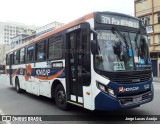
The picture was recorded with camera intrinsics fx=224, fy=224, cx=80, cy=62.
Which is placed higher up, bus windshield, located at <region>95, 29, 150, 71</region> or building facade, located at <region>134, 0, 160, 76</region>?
building facade, located at <region>134, 0, 160, 76</region>

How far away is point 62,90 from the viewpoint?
26.5ft

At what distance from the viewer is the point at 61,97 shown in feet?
26.6

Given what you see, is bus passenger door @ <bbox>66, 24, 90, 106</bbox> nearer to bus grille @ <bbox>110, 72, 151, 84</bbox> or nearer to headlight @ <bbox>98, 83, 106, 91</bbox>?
headlight @ <bbox>98, 83, 106, 91</bbox>

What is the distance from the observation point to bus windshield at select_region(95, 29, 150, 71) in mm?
6168

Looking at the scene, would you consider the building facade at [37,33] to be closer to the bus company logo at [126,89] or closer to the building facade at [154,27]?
the building facade at [154,27]

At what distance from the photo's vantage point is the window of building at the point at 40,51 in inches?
382

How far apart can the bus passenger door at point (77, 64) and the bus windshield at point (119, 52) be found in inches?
17.8

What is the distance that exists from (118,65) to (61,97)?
2815 mm

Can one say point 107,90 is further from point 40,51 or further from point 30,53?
point 30,53

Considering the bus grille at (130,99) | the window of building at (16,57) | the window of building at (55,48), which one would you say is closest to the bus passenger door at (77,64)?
the window of building at (55,48)

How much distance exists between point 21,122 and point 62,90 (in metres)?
1.87

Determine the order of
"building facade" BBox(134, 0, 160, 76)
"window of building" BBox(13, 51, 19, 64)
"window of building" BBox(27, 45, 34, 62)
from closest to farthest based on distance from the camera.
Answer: "window of building" BBox(27, 45, 34, 62) < "window of building" BBox(13, 51, 19, 64) < "building facade" BBox(134, 0, 160, 76)

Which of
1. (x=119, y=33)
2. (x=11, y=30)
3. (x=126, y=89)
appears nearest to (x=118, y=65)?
(x=126, y=89)

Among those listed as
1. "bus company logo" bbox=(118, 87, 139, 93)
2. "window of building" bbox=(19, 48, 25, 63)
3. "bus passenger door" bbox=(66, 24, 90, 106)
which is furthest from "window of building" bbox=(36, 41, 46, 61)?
"bus company logo" bbox=(118, 87, 139, 93)
